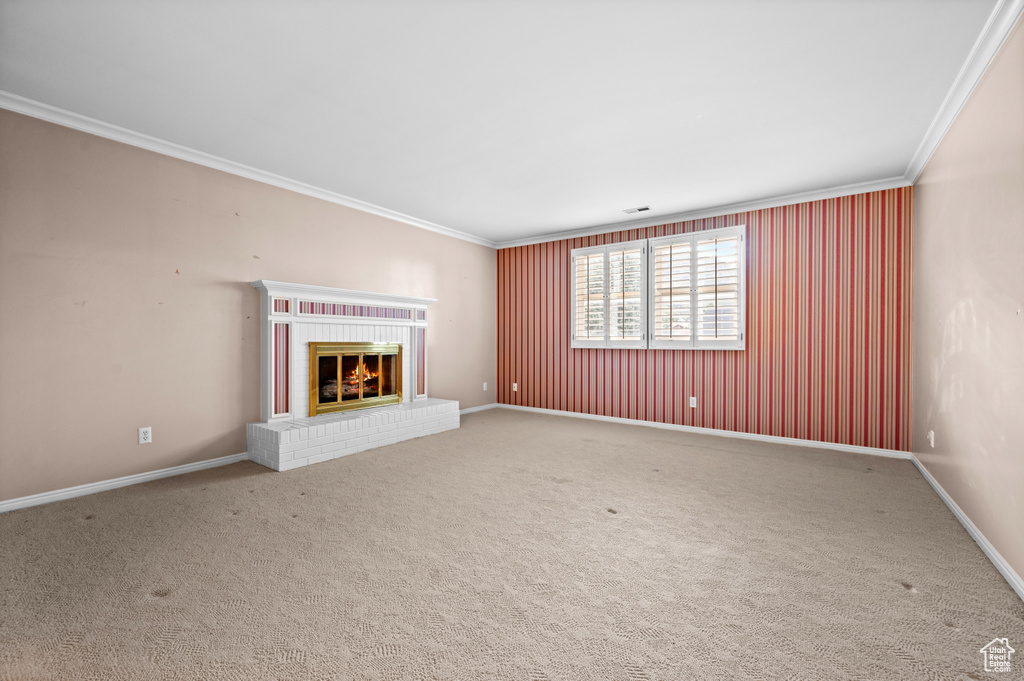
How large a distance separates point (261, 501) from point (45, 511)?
4.05 ft

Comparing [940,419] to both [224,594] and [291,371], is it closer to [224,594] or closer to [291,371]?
[224,594]

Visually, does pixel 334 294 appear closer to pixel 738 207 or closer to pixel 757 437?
pixel 738 207

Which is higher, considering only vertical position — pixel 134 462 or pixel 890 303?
pixel 890 303

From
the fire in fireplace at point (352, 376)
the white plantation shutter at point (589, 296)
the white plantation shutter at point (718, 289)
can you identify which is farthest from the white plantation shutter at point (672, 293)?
the fire in fireplace at point (352, 376)

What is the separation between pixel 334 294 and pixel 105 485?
2.22 metres

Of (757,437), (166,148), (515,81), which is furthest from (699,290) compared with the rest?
(166,148)

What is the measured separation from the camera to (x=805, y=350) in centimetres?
436

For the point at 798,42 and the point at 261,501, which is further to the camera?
the point at 261,501

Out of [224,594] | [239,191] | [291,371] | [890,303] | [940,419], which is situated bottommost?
[224,594]

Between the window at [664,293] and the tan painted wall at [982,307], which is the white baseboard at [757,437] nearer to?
the tan painted wall at [982,307]

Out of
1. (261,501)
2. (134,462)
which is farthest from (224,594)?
(134,462)

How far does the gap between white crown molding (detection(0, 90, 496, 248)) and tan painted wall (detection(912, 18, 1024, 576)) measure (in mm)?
4727

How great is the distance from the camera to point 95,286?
3004 mm

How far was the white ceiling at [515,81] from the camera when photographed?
1.96 m
